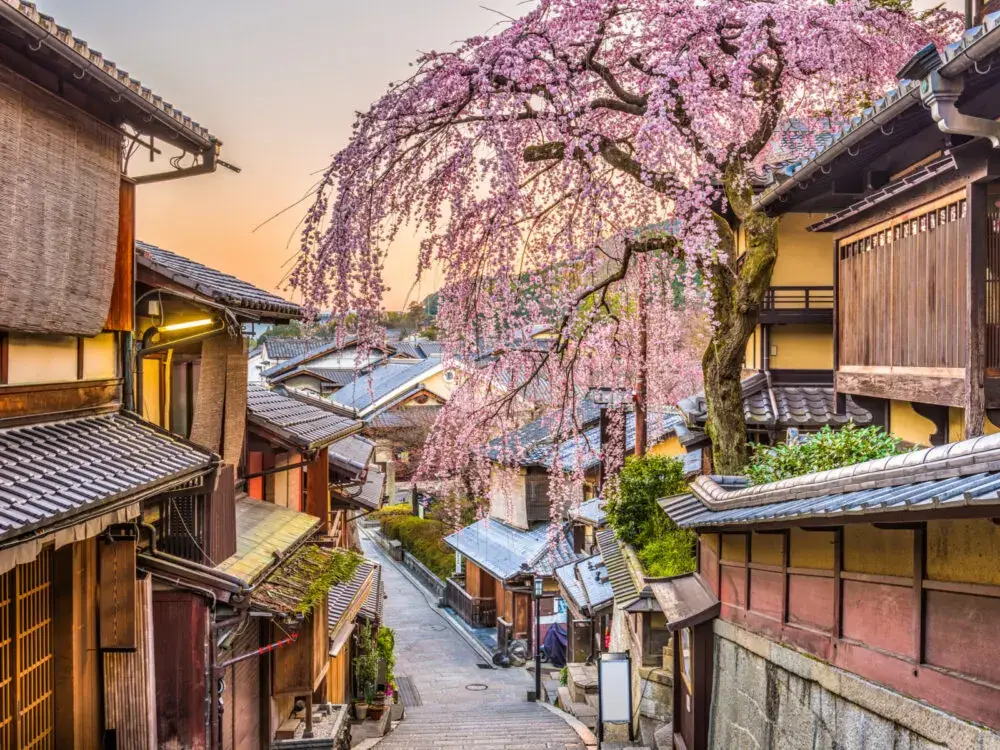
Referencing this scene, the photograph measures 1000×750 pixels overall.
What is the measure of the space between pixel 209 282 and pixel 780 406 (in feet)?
32.2

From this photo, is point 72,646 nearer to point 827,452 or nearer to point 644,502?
point 827,452

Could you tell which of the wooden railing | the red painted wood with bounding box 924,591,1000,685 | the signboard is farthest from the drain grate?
the red painted wood with bounding box 924,591,1000,685

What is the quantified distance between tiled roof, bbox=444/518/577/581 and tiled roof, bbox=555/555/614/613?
161 cm

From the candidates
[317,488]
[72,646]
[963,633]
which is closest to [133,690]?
[72,646]

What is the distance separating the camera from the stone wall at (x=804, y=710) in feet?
16.1

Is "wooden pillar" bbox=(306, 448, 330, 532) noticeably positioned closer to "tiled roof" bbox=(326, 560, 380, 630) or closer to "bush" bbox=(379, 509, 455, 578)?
"tiled roof" bbox=(326, 560, 380, 630)

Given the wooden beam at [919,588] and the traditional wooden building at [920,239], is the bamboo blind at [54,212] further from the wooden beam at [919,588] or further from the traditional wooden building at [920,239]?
the wooden beam at [919,588]

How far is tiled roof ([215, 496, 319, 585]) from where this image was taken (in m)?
9.67

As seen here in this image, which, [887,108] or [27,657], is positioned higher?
[887,108]

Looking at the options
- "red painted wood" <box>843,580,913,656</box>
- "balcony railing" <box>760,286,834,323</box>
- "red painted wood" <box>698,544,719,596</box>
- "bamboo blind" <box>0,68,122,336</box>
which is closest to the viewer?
"red painted wood" <box>843,580,913,656</box>

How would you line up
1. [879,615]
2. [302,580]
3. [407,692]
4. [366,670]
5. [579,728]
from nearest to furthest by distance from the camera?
1. [879,615]
2. [302,580]
3. [579,728]
4. [366,670]
5. [407,692]

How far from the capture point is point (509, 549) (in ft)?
99.1

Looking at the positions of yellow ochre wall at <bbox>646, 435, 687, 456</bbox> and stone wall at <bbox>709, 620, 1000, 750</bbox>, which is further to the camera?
yellow ochre wall at <bbox>646, 435, 687, 456</bbox>

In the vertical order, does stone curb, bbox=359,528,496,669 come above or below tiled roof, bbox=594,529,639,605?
below
